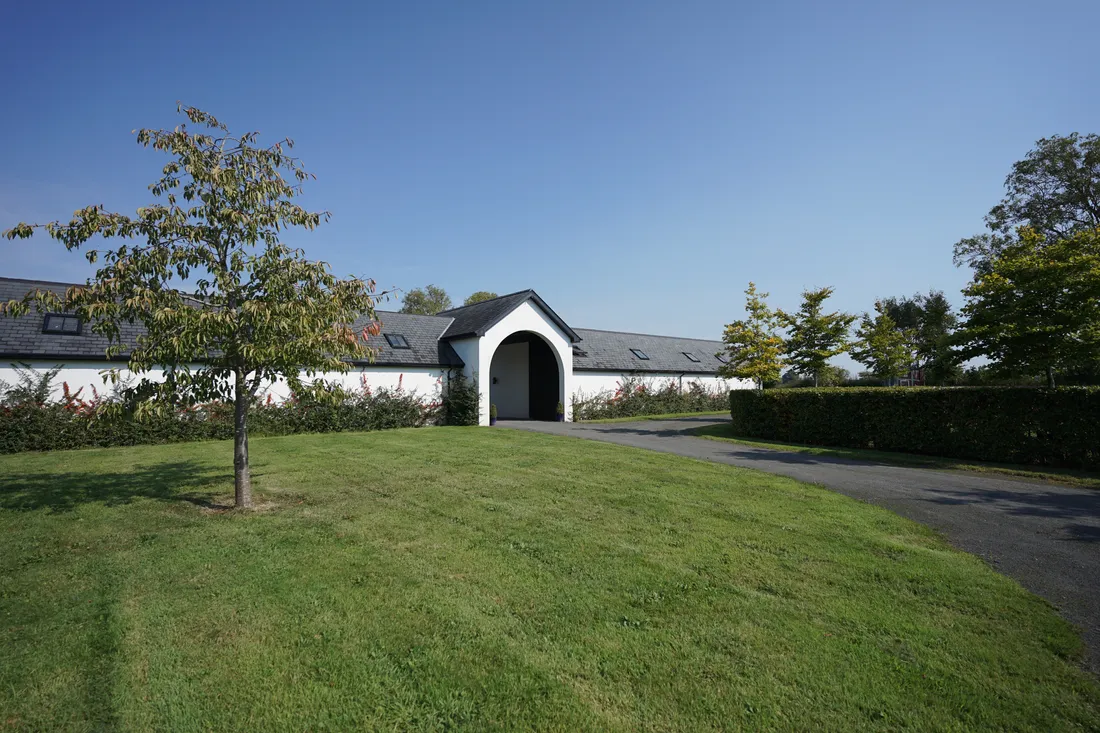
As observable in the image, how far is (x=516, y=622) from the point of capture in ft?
13.5

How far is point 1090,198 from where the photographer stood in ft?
104

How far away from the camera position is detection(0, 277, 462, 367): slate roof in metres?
15.5

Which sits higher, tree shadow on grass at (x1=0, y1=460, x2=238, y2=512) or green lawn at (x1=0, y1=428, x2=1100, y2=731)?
tree shadow on grass at (x1=0, y1=460, x2=238, y2=512)

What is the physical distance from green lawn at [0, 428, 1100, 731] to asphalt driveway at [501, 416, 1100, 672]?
38cm

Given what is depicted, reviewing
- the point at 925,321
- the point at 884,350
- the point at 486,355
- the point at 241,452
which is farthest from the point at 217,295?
the point at 925,321

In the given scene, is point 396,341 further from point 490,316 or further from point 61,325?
point 61,325

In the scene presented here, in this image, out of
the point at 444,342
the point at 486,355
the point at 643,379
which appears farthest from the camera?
the point at 643,379

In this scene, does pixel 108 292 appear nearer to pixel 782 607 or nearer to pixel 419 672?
pixel 419 672

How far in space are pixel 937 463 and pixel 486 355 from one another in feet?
51.1

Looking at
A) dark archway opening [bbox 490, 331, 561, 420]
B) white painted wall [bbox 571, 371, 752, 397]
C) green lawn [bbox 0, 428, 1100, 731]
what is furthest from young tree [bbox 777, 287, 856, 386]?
green lawn [bbox 0, 428, 1100, 731]

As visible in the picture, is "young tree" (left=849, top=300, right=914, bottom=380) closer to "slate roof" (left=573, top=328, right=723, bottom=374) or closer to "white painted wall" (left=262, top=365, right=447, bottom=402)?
"slate roof" (left=573, top=328, right=723, bottom=374)

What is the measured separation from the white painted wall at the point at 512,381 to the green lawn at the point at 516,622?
20.5 m

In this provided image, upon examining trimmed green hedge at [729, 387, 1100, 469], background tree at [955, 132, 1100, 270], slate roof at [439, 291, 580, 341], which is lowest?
trimmed green hedge at [729, 387, 1100, 469]

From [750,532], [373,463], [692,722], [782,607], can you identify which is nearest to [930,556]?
[750,532]
